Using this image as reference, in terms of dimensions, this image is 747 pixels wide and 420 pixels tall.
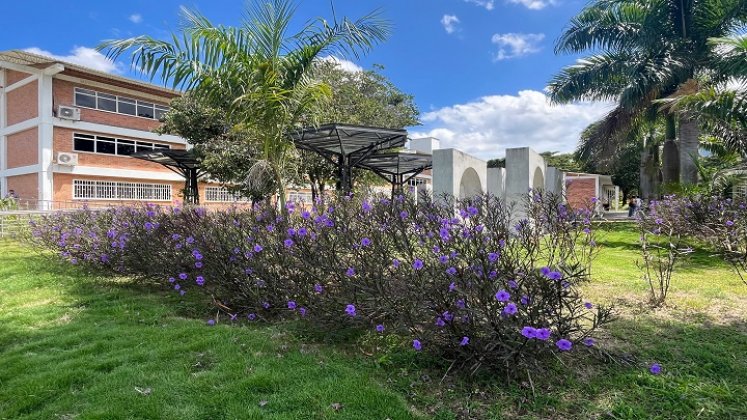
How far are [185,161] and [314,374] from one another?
1598 cm

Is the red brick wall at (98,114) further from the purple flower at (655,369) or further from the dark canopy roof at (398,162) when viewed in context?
the purple flower at (655,369)

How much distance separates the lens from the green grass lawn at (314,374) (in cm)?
254

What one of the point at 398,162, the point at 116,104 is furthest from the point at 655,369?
the point at 116,104

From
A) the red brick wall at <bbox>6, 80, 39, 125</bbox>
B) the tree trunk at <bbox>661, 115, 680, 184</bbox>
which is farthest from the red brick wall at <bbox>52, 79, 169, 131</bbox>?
the tree trunk at <bbox>661, 115, 680, 184</bbox>

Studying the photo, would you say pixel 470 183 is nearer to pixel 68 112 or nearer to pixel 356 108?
pixel 356 108

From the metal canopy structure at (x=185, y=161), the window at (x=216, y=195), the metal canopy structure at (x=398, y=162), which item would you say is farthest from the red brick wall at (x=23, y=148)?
the metal canopy structure at (x=398, y=162)

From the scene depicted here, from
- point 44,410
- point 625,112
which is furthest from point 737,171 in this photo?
point 44,410

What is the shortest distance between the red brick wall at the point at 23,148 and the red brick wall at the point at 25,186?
2.27 feet

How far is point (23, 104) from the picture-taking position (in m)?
22.7

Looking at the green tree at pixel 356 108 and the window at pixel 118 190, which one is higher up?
the green tree at pixel 356 108

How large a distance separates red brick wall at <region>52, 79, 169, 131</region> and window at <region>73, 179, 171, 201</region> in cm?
332

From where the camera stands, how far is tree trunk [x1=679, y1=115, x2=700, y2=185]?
1384cm

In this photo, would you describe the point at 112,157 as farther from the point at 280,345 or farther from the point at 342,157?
the point at 280,345

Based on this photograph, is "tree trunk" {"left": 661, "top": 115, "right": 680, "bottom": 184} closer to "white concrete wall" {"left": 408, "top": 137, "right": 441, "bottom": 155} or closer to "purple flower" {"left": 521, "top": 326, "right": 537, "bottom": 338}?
"purple flower" {"left": 521, "top": 326, "right": 537, "bottom": 338}
